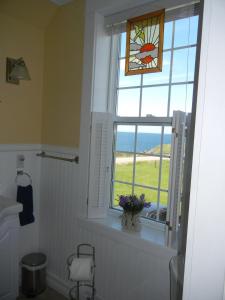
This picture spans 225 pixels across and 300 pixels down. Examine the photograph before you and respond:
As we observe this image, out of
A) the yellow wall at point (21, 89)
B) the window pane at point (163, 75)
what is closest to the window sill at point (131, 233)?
the yellow wall at point (21, 89)

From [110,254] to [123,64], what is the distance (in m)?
1.55

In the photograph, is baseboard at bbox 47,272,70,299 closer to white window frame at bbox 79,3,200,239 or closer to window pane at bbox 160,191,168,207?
white window frame at bbox 79,3,200,239

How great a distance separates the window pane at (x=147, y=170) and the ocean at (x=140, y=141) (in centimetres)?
8

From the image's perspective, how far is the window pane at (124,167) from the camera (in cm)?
215

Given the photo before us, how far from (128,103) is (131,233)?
1.04m

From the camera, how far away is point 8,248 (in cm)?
199

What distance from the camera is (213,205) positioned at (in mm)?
453

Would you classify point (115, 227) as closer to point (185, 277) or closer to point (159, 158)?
point (159, 158)

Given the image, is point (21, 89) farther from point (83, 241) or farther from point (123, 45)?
point (83, 241)

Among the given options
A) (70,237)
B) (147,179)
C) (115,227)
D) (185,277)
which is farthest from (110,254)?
(185,277)

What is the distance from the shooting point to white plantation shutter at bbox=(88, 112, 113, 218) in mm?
2111

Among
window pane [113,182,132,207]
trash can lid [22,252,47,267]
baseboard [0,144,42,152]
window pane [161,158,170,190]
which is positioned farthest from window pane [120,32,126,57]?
trash can lid [22,252,47,267]

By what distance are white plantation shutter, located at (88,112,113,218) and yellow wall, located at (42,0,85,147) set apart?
223 mm

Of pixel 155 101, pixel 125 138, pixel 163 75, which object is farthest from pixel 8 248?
pixel 163 75
